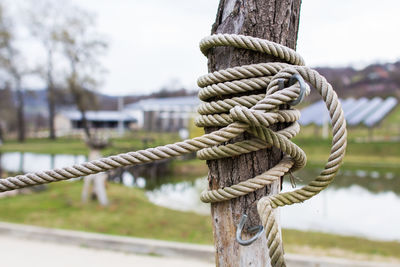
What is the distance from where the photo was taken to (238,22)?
3.73 feet

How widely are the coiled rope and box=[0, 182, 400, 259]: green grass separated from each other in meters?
3.95

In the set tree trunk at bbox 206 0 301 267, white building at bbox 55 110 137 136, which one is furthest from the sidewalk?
white building at bbox 55 110 137 136

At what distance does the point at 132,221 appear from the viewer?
638 cm

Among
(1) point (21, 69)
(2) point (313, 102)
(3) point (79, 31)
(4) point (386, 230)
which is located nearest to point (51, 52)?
(1) point (21, 69)

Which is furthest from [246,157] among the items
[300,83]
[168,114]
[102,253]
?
[168,114]

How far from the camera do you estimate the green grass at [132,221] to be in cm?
511

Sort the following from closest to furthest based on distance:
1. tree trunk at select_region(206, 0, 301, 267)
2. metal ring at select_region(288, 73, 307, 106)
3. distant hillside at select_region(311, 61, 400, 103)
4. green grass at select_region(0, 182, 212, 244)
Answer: metal ring at select_region(288, 73, 307, 106)
tree trunk at select_region(206, 0, 301, 267)
green grass at select_region(0, 182, 212, 244)
distant hillside at select_region(311, 61, 400, 103)

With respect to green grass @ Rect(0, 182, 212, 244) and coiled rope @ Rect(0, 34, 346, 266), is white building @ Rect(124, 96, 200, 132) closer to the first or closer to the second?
green grass @ Rect(0, 182, 212, 244)

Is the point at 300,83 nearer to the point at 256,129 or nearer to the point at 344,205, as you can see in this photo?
the point at 256,129

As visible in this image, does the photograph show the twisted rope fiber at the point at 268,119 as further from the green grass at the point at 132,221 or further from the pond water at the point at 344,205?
the pond water at the point at 344,205

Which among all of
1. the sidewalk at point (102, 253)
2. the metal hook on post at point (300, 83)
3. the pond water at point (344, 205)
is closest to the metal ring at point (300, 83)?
the metal hook on post at point (300, 83)

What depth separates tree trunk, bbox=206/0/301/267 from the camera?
3.65 feet

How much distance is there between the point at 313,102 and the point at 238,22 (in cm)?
3278

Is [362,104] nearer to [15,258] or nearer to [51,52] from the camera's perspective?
[51,52]
